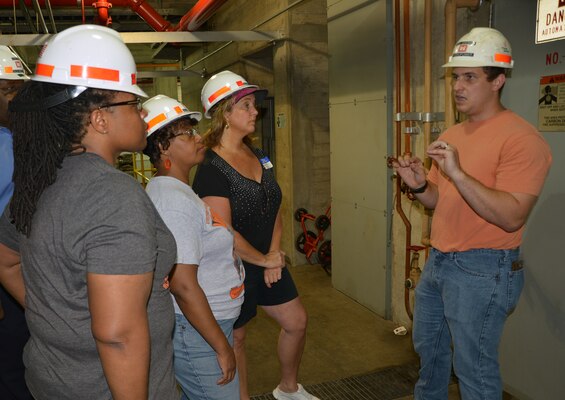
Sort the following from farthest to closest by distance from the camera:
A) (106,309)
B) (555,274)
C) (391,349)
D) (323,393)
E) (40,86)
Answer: (391,349) < (323,393) < (555,274) < (40,86) < (106,309)

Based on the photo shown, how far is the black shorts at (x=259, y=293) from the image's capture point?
8.10 ft

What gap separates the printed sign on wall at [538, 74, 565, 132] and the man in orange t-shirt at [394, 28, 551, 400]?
0.44m

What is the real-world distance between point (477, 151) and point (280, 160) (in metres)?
3.91

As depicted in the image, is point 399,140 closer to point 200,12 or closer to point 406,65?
point 406,65

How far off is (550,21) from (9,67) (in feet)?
8.62

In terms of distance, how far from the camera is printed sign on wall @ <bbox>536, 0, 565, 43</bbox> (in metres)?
2.25

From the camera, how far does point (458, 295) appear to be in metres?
2.10

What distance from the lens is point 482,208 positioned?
1925 millimetres

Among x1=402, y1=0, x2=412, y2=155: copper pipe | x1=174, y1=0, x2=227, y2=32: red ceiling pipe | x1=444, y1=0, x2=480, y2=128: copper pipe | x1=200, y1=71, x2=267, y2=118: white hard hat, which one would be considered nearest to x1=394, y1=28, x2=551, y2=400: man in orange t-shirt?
x1=444, y1=0, x2=480, y2=128: copper pipe

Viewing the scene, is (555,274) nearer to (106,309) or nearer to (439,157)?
(439,157)

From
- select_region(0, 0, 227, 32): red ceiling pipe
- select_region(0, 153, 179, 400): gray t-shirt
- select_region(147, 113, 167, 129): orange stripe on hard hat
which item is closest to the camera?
select_region(0, 153, 179, 400): gray t-shirt

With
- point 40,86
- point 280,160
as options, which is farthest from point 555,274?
point 280,160

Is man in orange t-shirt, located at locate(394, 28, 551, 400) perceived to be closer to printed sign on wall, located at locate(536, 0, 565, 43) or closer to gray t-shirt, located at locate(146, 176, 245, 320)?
printed sign on wall, located at locate(536, 0, 565, 43)

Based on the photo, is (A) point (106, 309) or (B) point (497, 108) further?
(B) point (497, 108)
